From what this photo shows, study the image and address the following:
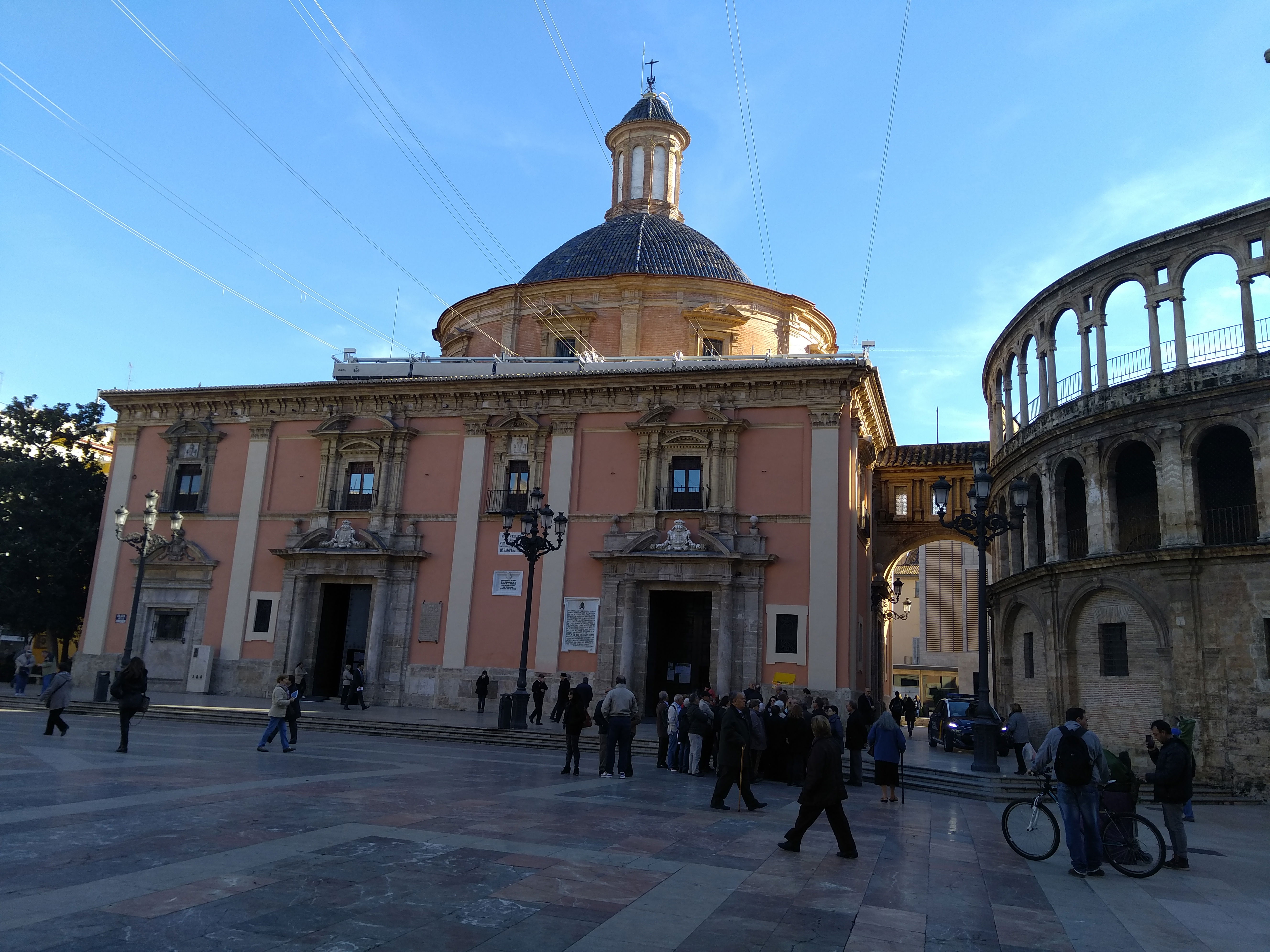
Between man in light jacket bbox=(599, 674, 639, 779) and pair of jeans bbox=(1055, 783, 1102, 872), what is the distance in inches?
279

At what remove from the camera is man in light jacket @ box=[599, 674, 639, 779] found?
1471 cm

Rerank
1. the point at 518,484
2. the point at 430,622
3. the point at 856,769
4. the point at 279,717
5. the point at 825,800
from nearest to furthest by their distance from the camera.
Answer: the point at 825,800, the point at 279,717, the point at 856,769, the point at 430,622, the point at 518,484

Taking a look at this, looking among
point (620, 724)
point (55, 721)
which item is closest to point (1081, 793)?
point (620, 724)

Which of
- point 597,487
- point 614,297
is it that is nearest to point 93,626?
point 597,487

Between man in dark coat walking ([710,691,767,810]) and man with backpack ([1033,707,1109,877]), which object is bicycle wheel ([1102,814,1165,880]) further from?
man in dark coat walking ([710,691,767,810])

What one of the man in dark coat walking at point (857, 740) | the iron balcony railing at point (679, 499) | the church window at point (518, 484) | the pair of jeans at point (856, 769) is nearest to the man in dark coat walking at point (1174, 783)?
the man in dark coat walking at point (857, 740)

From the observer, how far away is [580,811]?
1069 cm

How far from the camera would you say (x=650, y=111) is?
127ft

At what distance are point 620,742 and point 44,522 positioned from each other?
27204 millimetres

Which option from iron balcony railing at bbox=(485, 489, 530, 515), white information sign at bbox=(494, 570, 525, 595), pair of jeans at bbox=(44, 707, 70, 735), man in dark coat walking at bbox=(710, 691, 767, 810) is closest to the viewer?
man in dark coat walking at bbox=(710, 691, 767, 810)

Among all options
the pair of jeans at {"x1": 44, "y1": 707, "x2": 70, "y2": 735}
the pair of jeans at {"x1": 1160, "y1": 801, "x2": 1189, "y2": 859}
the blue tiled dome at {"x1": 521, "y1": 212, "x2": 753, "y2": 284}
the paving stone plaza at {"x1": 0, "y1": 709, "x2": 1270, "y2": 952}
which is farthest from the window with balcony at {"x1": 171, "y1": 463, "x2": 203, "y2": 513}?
the pair of jeans at {"x1": 1160, "y1": 801, "x2": 1189, "y2": 859}

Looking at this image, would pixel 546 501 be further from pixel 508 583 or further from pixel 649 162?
pixel 649 162

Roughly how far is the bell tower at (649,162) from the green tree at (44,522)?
2248 cm

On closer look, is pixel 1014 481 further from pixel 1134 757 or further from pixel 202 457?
pixel 202 457
